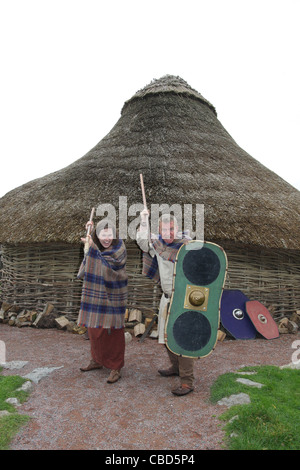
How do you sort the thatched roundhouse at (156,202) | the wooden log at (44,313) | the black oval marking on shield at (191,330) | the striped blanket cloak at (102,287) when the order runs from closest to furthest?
the black oval marking on shield at (191,330), the striped blanket cloak at (102,287), the thatched roundhouse at (156,202), the wooden log at (44,313)

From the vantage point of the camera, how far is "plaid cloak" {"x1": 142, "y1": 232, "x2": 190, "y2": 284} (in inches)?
140

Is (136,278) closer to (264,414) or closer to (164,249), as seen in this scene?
(164,249)

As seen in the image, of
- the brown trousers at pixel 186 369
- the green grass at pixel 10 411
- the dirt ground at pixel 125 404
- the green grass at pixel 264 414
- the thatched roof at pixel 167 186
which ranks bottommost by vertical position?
the dirt ground at pixel 125 404

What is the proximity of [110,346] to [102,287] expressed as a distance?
0.72 metres

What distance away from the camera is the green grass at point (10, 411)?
2.48 metres

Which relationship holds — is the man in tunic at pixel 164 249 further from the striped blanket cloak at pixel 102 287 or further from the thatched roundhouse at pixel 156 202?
the thatched roundhouse at pixel 156 202

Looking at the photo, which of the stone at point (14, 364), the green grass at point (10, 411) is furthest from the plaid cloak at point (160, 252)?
the stone at point (14, 364)

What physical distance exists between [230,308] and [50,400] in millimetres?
3922

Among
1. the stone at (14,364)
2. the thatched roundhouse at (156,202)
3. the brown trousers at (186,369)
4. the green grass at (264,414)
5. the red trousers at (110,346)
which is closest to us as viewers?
the green grass at (264,414)

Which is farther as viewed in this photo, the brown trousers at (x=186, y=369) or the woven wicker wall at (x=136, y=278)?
the woven wicker wall at (x=136, y=278)

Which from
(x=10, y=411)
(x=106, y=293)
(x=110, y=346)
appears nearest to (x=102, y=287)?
(x=106, y=293)

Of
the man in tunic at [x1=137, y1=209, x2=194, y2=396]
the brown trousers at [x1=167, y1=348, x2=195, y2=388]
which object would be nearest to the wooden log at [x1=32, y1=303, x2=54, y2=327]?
the man in tunic at [x1=137, y1=209, x2=194, y2=396]

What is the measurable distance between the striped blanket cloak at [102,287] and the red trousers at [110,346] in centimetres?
21

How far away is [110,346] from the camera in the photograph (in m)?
3.86
